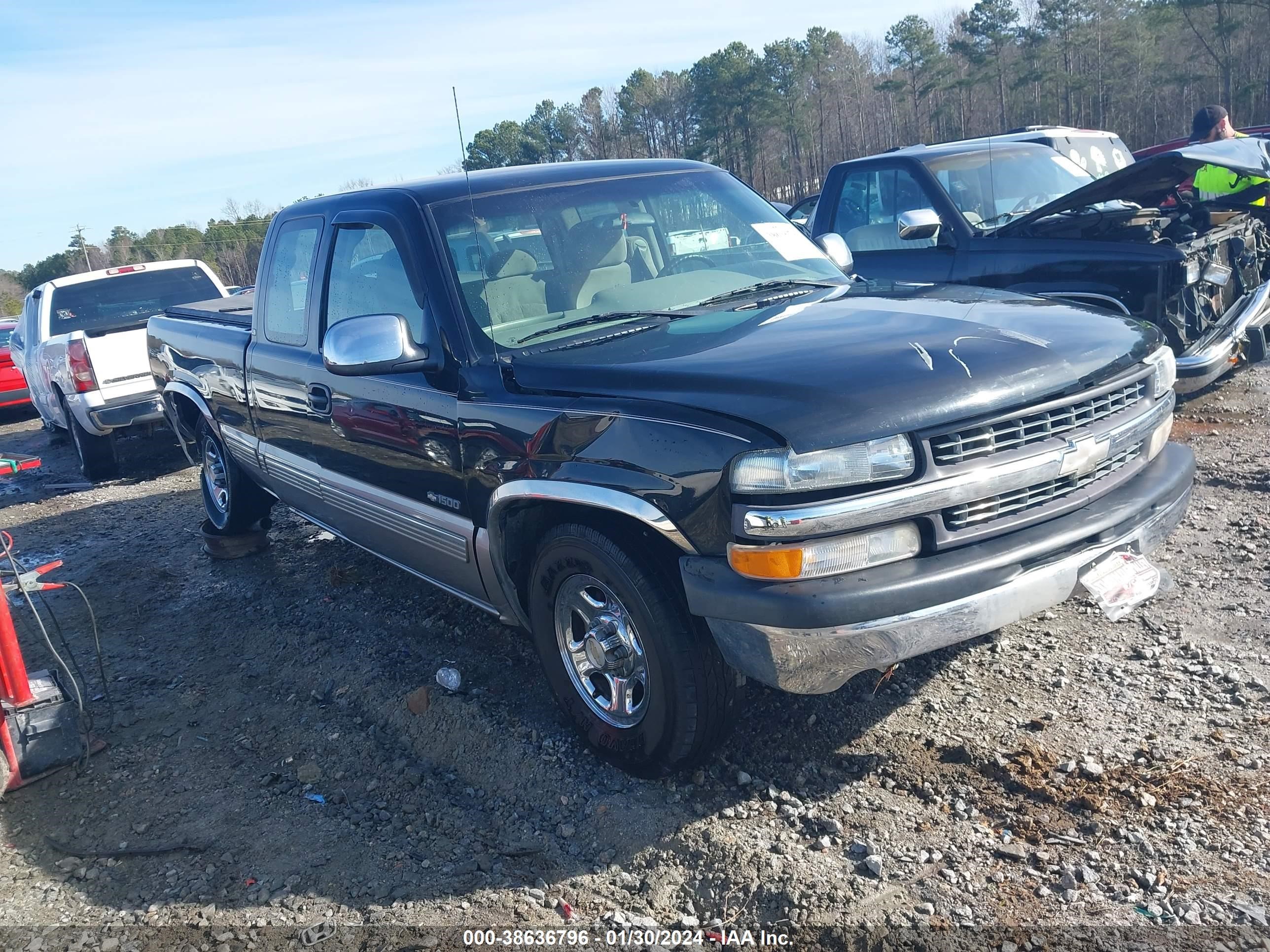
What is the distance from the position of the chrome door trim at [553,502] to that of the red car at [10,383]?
12946mm

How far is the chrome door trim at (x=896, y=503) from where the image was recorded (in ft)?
8.45

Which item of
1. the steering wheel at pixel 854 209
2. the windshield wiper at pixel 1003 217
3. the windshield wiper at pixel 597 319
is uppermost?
the steering wheel at pixel 854 209

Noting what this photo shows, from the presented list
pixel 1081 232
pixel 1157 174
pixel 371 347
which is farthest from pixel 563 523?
pixel 1081 232

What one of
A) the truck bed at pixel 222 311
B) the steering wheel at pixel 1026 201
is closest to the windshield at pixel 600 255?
the truck bed at pixel 222 311

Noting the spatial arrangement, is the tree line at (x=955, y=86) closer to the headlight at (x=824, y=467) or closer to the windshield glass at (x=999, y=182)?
the windshield glass at (x=999, y=182)

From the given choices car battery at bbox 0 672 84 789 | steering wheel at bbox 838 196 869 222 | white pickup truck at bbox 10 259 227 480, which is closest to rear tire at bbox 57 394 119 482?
white pickup truck at bbox 10 259 227 480

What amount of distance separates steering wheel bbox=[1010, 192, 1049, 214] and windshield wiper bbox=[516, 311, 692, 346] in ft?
14.7

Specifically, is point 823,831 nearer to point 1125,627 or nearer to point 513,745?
point 513,745

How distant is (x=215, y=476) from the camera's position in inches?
253

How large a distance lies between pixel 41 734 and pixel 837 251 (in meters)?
3.80

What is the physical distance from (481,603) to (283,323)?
195cm

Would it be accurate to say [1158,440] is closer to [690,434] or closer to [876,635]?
[876,635]

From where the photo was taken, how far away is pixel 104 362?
28.7 feet

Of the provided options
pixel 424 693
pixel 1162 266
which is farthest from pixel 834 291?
pixel 1162 266
